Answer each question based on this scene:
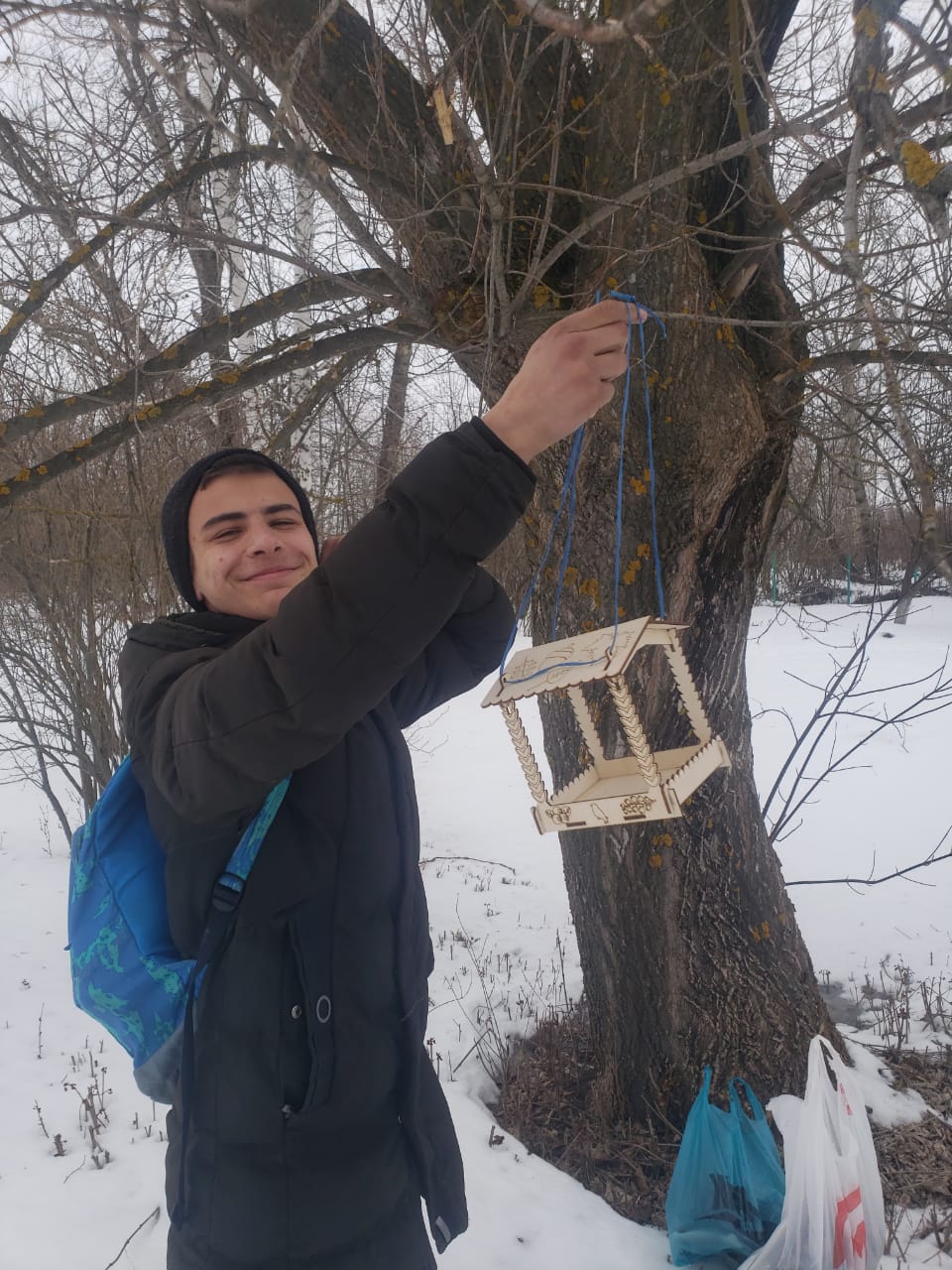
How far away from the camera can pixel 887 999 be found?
12.5ft

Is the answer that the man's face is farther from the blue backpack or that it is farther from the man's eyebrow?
the blue backpack

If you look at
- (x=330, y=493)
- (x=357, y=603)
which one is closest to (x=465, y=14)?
(x=357, y=603)

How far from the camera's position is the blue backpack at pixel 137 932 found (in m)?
1.28

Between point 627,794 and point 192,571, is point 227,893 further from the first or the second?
point 627,794

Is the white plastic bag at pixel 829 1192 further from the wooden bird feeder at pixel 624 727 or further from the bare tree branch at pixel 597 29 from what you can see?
the bare tree branch at pixel 597 29

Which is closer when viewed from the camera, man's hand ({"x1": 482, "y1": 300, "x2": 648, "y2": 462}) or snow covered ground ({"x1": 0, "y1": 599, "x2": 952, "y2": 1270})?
man's hand ({"x1": 482, "y1": 300, "x2": 648, "y2": 462})

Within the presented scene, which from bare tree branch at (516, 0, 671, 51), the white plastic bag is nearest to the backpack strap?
bare tree branch at (516, 0, 671, 51)

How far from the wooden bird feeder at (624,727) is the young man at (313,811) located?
0.18 meters

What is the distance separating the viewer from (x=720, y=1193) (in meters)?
2.31

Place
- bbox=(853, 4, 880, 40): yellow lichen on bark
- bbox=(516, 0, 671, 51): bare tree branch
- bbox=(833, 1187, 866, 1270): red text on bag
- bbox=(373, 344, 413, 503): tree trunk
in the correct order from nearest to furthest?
1. bbox=(853, 4, 880, 40): yellow lichen on bark
2. bbox=(516, 0, 671, 51): bare tree branch
3. bbox=(833, 1187, 866, 1270): red text on bag
4. bbox=(373, 344, 413, 503): tree trunk

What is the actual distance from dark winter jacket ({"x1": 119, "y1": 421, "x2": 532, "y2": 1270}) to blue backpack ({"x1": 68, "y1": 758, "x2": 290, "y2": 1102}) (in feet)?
0.10

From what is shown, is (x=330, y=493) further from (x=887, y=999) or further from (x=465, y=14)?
(x=887, y=999)

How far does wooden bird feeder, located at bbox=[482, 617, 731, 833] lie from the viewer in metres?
1.51

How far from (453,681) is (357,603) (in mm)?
667
